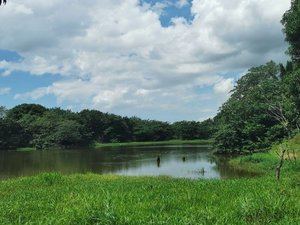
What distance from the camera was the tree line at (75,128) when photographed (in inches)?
4478

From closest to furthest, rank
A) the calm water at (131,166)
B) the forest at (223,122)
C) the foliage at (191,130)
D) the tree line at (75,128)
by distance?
1. the forest at (223,122)
2. the calm water at (131,166)
3. the tree line at (75,128)
4. the foliage at (191,130)

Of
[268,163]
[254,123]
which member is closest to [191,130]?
[254,123]

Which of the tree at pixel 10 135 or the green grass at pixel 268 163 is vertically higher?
the tree at pixel 10 135

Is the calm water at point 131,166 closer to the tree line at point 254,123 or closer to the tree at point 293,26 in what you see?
the tree line at point 254,123

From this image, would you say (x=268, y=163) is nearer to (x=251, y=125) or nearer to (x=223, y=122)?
(x=251, y=125)

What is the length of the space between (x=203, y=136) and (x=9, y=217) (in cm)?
14220

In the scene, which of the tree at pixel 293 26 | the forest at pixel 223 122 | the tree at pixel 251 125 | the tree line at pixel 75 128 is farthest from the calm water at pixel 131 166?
the tree line at pixel 75 128

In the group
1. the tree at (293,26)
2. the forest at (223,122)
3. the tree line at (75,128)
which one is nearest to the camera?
the tree at (293,26)

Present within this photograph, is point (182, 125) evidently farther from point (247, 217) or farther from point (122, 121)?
point (247, 217)

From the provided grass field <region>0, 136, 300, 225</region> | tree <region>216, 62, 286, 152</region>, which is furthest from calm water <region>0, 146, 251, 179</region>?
grass field <region>0, 136, 300, 225</region>

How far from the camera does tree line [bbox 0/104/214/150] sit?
114m

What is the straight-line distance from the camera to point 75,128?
120 m

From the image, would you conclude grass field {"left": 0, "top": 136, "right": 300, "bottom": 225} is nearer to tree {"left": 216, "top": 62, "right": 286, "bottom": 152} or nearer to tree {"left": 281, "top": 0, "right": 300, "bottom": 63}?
tree {"left": 281, "top": 0, "right": 300, "bottom": 63}

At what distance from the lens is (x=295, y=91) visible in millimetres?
32219
